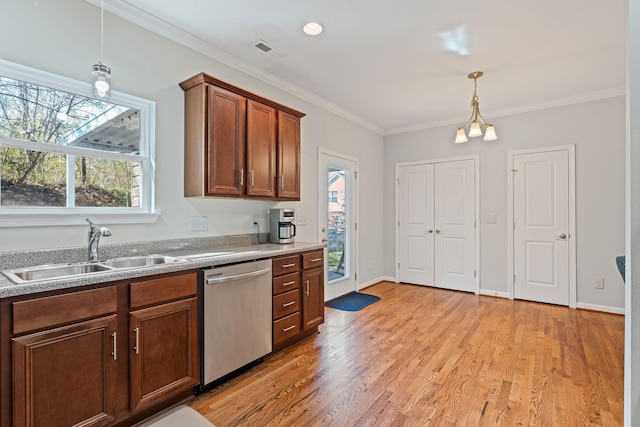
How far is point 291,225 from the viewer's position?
11.0 feet

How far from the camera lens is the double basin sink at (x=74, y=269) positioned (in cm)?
170

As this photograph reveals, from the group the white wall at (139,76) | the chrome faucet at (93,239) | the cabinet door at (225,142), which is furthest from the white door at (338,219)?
the chrome faucet at (93,239)

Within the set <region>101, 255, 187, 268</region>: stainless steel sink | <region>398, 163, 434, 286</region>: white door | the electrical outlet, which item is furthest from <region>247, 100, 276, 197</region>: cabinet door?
<region>398, 163, 434, 286</region>: white door

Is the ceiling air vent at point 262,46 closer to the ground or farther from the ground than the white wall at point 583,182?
farther from the ground

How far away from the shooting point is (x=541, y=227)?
4.29m

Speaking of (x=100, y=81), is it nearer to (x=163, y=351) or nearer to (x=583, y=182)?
(x=163, y=351)

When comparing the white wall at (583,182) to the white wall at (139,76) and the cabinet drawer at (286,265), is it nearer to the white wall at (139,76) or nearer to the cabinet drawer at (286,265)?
the white wall at (139,76)

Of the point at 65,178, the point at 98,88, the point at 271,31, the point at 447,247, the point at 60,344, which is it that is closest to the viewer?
the point at 60,344

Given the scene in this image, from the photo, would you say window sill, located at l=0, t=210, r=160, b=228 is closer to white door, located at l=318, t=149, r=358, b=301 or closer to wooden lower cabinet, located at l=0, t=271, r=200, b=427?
wooden lower cabinet, located at l=0, t=271, r=200, b=427

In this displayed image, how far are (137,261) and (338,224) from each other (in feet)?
9.50

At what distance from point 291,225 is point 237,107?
1.27 m

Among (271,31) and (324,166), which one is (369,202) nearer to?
(324,166)

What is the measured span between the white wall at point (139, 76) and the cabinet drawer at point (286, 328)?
0.97 m

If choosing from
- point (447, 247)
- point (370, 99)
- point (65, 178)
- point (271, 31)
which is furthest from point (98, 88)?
point (447, 247)
